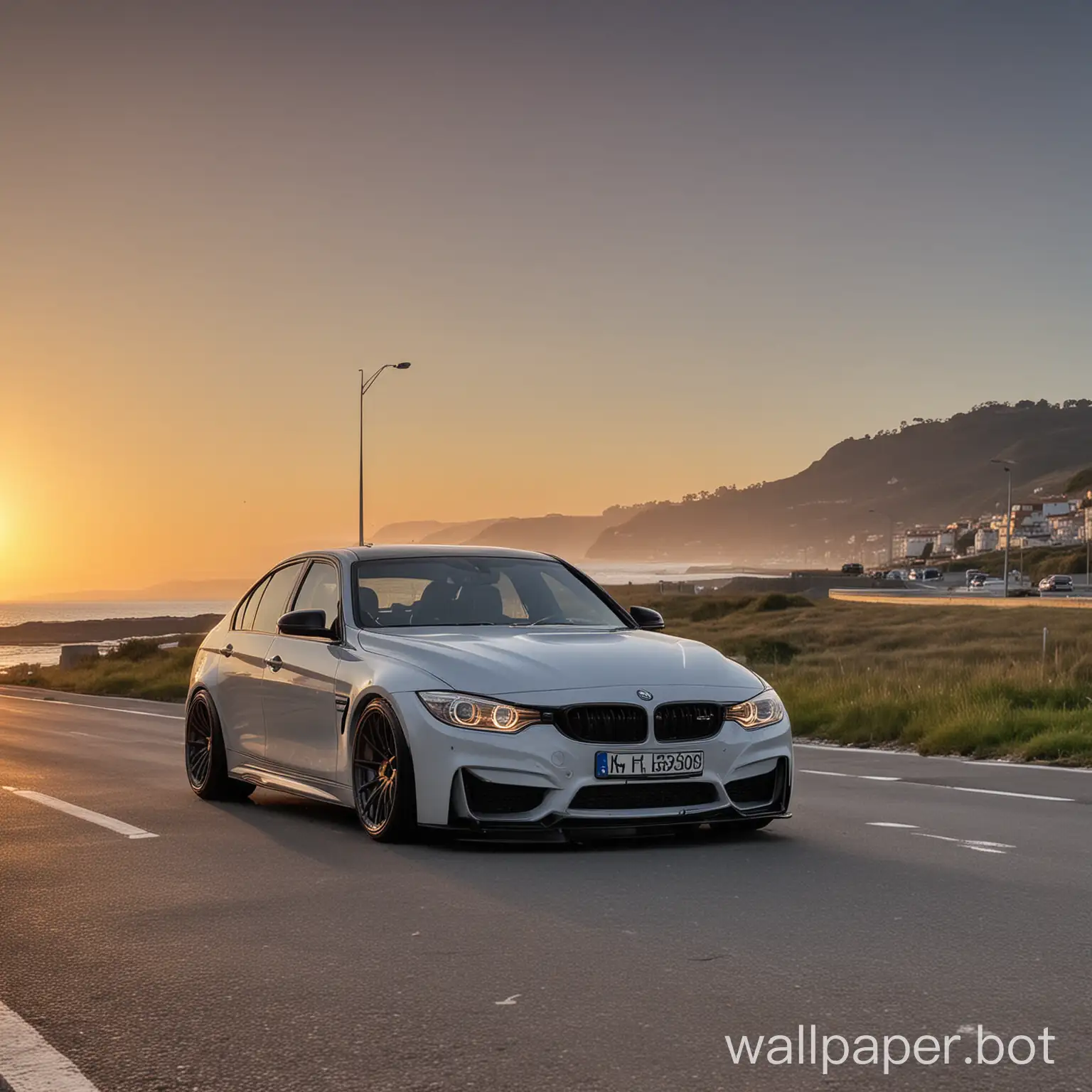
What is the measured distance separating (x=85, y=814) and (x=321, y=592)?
6.85ft

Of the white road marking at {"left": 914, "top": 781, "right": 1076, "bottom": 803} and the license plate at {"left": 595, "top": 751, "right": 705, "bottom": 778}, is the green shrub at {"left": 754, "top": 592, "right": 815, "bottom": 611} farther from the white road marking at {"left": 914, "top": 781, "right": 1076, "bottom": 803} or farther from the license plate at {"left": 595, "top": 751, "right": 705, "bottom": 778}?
the license plate at {"left": 595, "top": 751, "right": 705, "bottom": 778}

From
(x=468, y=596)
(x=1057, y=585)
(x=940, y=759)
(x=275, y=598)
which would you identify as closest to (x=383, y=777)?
(x=468, y=596)

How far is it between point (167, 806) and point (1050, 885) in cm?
579

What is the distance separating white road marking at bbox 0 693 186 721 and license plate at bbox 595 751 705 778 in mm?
16889

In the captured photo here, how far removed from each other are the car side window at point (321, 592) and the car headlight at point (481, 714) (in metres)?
1.56

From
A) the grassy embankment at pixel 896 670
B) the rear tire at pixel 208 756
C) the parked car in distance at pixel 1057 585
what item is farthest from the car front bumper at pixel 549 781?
the parked car in distance at pixel 1057 585

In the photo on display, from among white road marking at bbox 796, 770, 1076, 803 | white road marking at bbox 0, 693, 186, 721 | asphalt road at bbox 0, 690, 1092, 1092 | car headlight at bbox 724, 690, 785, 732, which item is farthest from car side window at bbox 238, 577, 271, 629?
white road marking at bbox 0, 693, 186, 721

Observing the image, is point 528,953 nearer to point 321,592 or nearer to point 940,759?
point 321,592

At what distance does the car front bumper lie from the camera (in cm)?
758

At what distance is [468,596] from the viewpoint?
30.7 ft

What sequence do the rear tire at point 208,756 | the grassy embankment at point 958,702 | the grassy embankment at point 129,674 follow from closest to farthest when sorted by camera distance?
the rear tire at point 208,756 < the grassy embankment at point 958,702 < the grassy embankment at point 129,674

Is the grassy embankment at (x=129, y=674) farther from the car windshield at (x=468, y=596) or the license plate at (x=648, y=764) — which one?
the license plate at (x=648, y=764)

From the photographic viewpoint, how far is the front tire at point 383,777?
7.86 m

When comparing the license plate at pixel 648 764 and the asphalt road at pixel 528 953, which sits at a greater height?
the license plate at pixel 648 764
